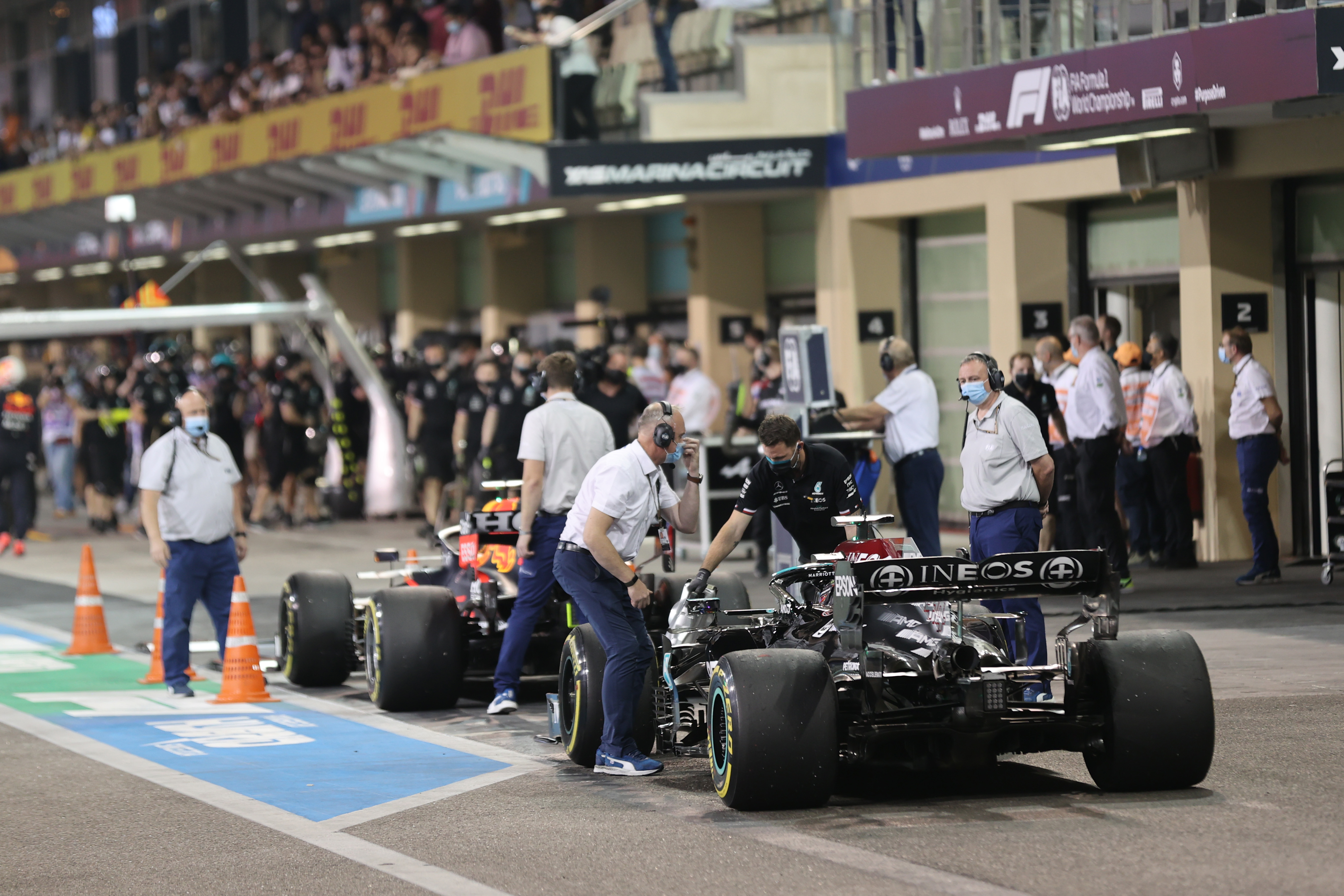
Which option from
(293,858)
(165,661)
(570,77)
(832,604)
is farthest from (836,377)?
(293,858)

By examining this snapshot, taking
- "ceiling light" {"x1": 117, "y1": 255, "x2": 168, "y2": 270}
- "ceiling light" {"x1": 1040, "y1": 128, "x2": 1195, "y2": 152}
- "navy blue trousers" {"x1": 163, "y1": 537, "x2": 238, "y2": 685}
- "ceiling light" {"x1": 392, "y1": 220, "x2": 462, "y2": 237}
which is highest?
"ceiling light" {"x1": 117, "y1": 255, "x2": 168, "y2": 270}

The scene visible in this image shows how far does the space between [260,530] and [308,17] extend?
11779 mm

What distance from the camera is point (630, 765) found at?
9016 millimetres

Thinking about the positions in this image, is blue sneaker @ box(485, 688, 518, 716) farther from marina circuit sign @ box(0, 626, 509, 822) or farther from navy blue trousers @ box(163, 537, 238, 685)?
navy blue trousers @ box(163, 537, 238, 685)

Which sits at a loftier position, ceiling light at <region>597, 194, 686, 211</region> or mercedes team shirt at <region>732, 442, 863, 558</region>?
ceiling light at <region>597, 194, 686, 211</region>

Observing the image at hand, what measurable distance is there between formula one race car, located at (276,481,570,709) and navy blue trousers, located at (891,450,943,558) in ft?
9.26

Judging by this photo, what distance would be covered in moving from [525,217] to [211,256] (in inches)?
433

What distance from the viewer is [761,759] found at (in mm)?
7855

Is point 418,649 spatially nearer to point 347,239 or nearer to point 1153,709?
point 1153,709

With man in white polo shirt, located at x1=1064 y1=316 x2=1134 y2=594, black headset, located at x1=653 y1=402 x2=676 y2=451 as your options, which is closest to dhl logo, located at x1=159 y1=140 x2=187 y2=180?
man in white polo shirt, located at x1=1064 y1=316 x2=1134 y2=594

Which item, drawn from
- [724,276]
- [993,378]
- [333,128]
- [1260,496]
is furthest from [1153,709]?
[333,128]

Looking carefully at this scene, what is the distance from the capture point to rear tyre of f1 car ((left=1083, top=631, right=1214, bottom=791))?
8.01 m

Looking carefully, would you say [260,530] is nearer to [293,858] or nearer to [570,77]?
[570,77]

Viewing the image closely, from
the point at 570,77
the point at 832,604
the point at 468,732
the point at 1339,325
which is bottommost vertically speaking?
the point at 468,732
